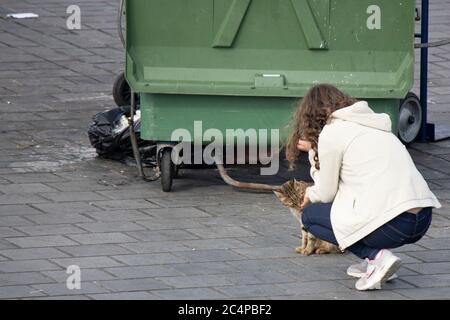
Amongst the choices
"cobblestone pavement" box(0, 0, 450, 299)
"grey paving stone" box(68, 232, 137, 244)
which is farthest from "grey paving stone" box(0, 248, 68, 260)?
"grey paving stone" box(68, 232, 137, 244)

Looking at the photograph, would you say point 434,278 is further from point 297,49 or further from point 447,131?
point 447,131

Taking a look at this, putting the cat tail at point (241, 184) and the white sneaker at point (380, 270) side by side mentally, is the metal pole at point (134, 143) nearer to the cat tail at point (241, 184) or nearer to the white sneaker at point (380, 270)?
the cat tail at point (241, 184)

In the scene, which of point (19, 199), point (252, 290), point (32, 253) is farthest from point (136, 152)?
point (252, 290)

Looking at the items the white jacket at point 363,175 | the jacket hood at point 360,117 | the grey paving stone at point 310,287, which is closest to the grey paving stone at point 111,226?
the grey paving stone at point 310,287

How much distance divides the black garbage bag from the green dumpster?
2.93ft

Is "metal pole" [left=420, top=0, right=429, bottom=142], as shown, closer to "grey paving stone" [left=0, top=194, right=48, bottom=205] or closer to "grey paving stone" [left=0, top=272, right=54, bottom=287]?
"grey paving stone" [left=0, top=194, right=48, bottom=205]

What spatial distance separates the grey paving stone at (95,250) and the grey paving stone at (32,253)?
6cm

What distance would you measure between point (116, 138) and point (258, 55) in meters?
1.44

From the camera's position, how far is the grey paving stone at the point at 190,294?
6448mm

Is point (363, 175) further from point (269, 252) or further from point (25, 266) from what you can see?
point (25, 266)

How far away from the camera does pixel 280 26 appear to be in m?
8.10

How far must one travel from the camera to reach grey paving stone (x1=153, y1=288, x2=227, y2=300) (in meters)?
6.45
